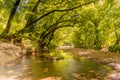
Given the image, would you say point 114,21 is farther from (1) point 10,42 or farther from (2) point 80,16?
(1) point 10,42

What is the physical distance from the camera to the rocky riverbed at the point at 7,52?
1606 centimetres

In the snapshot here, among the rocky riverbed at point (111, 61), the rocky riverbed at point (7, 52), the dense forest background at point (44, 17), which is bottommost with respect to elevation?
the rocky riverbed at point (111, 61)

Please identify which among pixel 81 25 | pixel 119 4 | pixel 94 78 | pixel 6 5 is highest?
pixel 119 4

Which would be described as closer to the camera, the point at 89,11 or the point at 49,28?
Result: the point at 89,11

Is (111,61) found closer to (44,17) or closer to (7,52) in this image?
(7,52)

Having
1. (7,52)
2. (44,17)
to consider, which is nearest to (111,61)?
(7,52)

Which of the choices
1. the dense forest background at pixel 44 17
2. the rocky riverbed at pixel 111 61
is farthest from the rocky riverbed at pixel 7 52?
the rocky riverbed at pixel 111 61

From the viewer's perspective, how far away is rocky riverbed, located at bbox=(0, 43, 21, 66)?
16.1 meters

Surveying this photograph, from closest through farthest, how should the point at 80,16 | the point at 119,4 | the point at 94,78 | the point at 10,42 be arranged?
the point at 94,78 → the point at 10,42 → the point at 80,16 → the point at 119,4

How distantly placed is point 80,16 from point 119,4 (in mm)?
18458

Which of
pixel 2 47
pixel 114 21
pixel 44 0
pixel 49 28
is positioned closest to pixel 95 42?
pixel 114 21

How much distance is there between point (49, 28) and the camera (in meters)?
28.0

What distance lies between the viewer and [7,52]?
16.8 m

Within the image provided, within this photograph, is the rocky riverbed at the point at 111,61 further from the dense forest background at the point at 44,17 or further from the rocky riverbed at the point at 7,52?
the rocky riverbed at the point at 7,52
